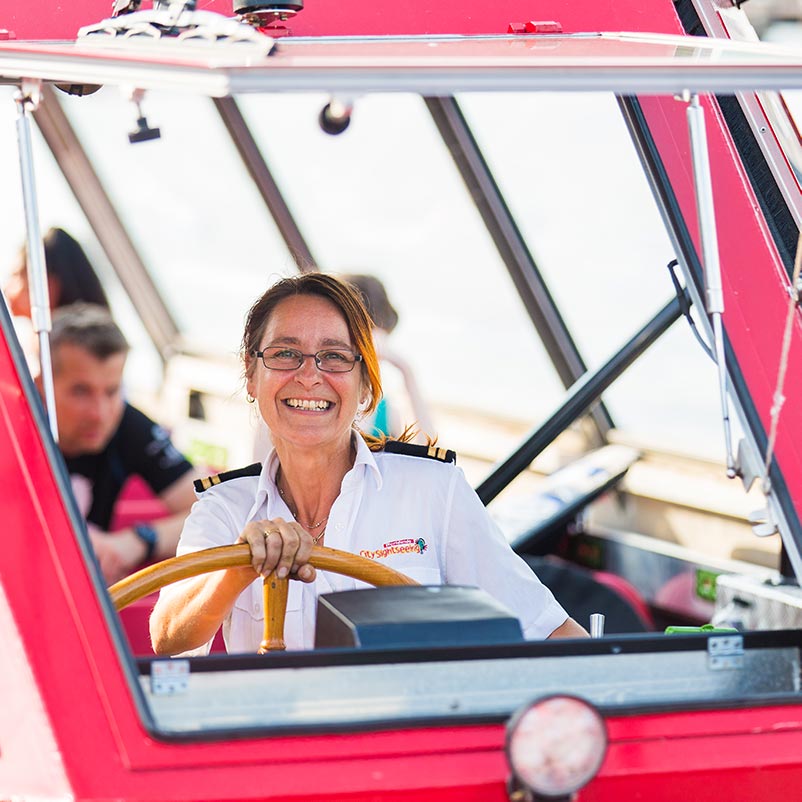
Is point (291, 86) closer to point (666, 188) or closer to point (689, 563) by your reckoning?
point (666, 188)

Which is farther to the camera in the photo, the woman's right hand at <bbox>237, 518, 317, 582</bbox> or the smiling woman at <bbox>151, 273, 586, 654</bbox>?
the smiling woman at <bbox>151, 273, 586, 654</bbox>

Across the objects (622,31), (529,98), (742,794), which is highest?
(529,98)

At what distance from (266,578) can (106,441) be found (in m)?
1.90

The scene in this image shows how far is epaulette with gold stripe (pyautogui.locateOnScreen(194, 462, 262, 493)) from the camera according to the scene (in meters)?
2.29

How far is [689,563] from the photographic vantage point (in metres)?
4.32

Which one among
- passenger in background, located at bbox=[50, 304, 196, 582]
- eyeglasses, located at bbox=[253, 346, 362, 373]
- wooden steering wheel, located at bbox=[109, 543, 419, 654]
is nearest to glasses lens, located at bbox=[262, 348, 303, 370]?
eyeglasses, located at bbox=[253, 346, 362, 373]

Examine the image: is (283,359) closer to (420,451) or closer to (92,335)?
(420,451)

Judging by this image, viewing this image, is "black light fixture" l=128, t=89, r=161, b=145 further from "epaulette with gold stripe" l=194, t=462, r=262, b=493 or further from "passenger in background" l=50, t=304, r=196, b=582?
"passenger in background" l=50, t=304, r=196, b=582

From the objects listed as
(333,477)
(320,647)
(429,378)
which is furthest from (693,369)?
(320,647)

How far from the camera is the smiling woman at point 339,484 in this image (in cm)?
217

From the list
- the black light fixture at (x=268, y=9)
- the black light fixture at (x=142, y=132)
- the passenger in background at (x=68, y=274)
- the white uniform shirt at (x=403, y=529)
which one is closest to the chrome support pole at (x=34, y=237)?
the black light fixture at (x=142, y=132)

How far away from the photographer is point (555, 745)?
1.31m

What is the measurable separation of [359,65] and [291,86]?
0.09 meters

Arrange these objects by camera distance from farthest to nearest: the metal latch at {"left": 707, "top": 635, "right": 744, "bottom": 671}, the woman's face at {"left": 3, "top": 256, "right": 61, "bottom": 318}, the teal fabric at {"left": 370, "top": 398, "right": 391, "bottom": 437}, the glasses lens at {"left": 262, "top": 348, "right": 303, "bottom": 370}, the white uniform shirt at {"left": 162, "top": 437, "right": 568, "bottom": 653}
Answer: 1. the woman's face at {"left": 3, "top": 256, "right": 61, "bottom": 318}
2. the teal fabric at {"left": 370, "top": 398, "right": 391, "bottom": 437}
3. the glasses lens at {"left": 262, "top": 348, "right": 303, "bottom": 370}
4. the white uniform shirt at {"left": 162, "top": 437, "right": 568, "bottom": 653}
5. the metal latch at {"left": 707, "top": 635, "right": 744, "bottom": 671}
